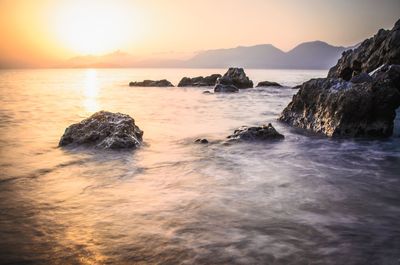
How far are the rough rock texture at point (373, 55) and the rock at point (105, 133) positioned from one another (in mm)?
16318

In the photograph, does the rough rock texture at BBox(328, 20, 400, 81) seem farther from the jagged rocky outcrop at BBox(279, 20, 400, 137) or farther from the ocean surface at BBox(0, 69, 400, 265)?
the ocean surface at BBox(0, 69, 400, 265)

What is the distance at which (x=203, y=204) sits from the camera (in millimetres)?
5602

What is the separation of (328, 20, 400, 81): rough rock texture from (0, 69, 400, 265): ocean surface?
468 inches

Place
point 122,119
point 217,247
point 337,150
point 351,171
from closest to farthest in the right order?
point 217,247, point 351,171, point 337,150, point 122,119

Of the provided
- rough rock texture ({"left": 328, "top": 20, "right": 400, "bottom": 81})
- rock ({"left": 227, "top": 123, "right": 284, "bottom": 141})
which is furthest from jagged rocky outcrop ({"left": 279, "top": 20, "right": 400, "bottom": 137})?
rough rock texture ({"left": 328, "top": 20, "right": 400, "bottom": 81})

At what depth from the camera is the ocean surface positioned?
157 inches

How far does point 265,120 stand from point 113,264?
→ 14090 millimetres

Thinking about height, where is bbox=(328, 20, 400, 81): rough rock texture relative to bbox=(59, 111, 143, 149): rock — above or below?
above

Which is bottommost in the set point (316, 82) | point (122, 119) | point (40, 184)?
point (40, 184)

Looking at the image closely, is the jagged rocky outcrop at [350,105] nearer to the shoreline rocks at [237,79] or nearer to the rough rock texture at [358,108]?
the rough rock texture at [358,108]

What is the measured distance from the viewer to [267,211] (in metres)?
5.29

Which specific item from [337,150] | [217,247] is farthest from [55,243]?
[337,150]

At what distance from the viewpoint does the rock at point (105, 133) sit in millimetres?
9727

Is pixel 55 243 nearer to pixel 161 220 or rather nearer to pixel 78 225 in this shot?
pixel 78 225
